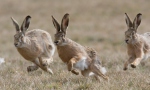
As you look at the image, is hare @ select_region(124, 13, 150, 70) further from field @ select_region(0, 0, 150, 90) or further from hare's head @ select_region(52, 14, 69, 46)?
hare's head @ select_region(52, 14, 69, 46)

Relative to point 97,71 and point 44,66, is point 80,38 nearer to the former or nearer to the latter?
point 44,66

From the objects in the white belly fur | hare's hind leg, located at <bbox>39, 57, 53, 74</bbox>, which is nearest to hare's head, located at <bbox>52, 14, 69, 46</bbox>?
the white belly fur

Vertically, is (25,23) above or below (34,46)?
above

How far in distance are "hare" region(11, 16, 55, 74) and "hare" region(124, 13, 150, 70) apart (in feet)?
6.47

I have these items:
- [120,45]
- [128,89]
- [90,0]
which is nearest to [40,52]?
[128,89]

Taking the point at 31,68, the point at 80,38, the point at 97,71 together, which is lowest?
the point at 97,71

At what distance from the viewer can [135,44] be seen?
9.78 metres

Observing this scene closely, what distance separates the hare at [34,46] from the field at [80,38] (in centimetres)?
27

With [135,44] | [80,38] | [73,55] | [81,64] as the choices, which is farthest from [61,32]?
[80,38]

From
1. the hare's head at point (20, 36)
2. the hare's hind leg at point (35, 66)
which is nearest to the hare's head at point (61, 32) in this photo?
the hare's head at point (20, 36)

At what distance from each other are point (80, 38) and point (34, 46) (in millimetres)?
10397

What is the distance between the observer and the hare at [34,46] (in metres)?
9.80

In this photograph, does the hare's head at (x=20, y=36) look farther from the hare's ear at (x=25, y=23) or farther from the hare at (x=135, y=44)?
the hare at (x=135, y=44)

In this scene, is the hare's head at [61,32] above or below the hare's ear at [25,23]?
below
